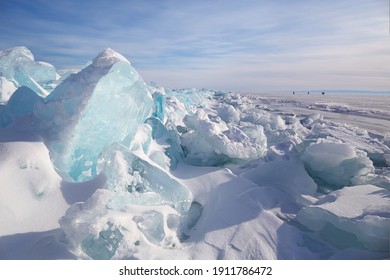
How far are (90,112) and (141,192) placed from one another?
3.20 ft

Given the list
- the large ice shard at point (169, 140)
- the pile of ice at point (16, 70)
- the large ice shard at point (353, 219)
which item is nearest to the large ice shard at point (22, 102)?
the large ice shard at point (169, 140)

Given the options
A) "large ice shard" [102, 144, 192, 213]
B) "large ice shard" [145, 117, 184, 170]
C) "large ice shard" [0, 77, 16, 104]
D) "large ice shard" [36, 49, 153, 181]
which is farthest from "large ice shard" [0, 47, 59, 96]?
"large ice shard" [102, 144, 192, 213]

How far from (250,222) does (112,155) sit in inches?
54.9

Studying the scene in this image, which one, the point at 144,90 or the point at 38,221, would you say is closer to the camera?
the point at 38,221

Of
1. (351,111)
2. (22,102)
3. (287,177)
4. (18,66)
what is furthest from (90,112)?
(351,111)

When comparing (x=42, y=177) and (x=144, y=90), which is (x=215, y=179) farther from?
(x=42, y=177)

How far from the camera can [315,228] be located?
7.15 ft

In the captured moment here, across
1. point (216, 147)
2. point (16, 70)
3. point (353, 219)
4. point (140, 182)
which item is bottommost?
point (353, 219)

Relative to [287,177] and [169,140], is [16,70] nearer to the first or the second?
[169,140]

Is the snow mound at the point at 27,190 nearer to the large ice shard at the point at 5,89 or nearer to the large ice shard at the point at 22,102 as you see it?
the large ice shard at the point at 22,102

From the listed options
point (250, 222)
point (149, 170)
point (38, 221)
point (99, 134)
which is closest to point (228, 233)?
point (250, 222)

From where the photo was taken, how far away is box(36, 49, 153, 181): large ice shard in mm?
2463

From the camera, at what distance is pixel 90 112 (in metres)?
2.63

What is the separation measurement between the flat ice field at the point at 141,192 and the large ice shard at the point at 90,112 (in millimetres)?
11
